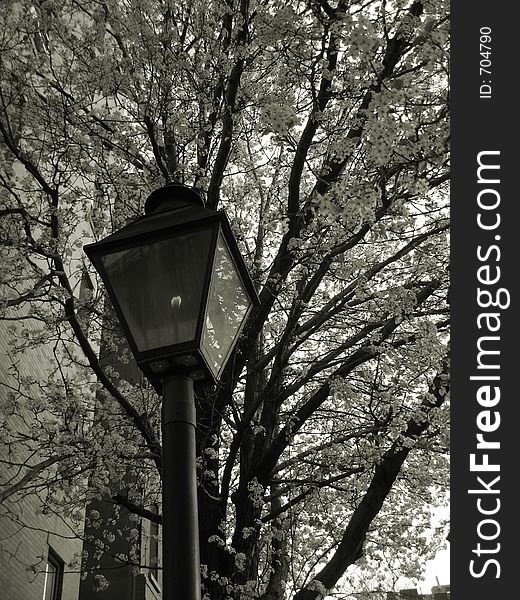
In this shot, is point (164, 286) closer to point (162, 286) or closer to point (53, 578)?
point (162, 286)

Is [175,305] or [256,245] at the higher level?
[256,245]

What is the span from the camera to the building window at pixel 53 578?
449 inches

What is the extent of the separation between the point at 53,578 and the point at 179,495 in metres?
10.0

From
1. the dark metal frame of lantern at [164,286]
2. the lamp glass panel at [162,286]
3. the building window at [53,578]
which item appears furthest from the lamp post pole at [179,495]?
the building window at [53,578]

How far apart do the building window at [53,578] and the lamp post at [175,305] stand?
9178 mm

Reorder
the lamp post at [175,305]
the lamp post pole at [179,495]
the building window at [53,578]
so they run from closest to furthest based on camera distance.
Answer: the lamp post pole at [179,495] → the lamp post at [175,305] → the building window at [53,578]

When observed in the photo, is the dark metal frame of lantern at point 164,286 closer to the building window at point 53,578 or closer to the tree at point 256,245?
the tree at point 256,245

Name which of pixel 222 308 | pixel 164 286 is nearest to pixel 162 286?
pixel 164 286

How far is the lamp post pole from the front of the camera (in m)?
2.76

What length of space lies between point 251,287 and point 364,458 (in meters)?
5.60

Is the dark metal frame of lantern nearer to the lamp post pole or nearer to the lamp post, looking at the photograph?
the lamp post

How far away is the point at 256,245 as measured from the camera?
1034 cm

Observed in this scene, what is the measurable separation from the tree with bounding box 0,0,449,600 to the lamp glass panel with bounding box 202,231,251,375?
312 cm

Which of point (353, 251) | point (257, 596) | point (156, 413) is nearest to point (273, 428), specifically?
point (156, 413)
